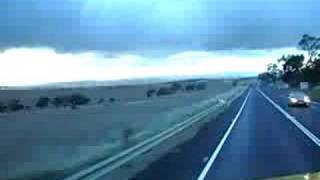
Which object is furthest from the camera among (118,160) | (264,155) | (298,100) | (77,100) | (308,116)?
(77,100)

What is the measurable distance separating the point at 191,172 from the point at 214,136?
1419cm

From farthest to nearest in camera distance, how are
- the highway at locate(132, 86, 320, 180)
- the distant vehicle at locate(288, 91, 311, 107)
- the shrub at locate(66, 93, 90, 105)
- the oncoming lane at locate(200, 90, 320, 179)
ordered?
the shrub at locate(66, 93, 90, 105)
the distant vehicle at locate(288, 91, 311, 107)
the oncoming lane at locate(200, 90, 320, 179)
the highway at locate(132, 86, 320, 180)

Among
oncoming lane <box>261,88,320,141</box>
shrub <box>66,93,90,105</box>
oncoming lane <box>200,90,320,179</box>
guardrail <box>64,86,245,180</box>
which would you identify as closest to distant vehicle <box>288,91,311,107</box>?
oncoming lane <box>261,88,320,141</box>

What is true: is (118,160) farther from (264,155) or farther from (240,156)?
(264,155)

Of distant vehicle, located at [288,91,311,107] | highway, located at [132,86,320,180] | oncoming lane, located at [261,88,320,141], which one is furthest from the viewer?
distant vehicle, located at [288,91,311,107]

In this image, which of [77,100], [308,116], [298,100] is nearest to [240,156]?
[308,116]

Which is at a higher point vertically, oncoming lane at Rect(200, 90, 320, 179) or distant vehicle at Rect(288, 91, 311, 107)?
oncoming lane at Rect(200, 90, 320, 179)

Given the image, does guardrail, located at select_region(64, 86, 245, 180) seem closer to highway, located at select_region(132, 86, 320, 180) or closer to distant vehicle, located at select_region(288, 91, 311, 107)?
highway, located at select_region(132, 86, 320, 180)

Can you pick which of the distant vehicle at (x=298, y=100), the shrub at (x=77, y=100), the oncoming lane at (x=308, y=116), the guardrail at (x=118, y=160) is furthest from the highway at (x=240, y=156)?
the shrub at (x=77, y=100)

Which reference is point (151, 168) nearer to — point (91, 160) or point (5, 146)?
point (91, 160)

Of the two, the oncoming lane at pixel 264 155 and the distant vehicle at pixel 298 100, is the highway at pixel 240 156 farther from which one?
the distant vehicle at pixel 298 100

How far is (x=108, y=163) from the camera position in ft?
53.2

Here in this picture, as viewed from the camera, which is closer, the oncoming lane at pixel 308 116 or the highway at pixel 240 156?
the highway at pixel 240 156

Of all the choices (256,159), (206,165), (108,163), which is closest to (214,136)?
(256,159)
